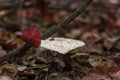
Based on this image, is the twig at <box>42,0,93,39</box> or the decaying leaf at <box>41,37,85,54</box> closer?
the decaying leaf at <box>41,37,85,54</box>

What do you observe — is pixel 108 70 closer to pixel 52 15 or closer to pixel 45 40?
pixel 45 40

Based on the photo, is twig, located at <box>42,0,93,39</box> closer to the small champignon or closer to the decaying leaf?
the decaying leaf

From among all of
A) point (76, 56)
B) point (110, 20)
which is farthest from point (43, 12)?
point (76, 56)

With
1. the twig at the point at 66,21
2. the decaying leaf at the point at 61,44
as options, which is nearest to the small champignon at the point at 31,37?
the decaying leaf at the point at 61,44

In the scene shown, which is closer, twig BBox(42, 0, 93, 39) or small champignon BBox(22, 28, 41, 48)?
small champignon BBox(22, 28, 41, 48)

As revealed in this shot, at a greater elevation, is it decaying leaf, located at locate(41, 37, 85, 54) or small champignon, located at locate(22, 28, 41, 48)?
small champignon, located at locate(22, 28, 41, 48)

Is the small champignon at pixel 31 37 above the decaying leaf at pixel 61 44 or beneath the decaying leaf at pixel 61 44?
above

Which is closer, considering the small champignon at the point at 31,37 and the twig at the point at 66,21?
the small champignon at the point at 31,37

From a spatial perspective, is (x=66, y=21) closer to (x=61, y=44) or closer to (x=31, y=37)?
(x=61, y=44)

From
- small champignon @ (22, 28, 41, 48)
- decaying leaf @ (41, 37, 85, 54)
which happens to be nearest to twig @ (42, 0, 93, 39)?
decaying leaf @ (41, 37, 85, 54)

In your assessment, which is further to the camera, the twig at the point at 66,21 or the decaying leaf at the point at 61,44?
the twig at the point at 66,21

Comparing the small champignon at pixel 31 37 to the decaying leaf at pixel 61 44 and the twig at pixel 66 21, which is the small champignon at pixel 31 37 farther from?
the twig at pixel 66 21
